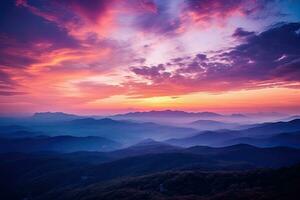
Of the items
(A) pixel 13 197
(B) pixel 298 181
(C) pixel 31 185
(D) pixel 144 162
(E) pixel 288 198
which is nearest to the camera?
(E) pixel 288 198

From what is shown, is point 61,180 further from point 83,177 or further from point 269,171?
point 269,171

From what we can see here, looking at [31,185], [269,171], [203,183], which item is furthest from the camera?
[31,185]

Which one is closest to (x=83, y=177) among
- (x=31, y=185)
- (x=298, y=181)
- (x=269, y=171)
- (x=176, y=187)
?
(x=31, y=185)

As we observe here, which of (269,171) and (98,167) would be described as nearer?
(269,171)

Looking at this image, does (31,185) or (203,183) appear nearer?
(203,183)

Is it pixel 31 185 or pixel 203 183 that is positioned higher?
pixel 203 183

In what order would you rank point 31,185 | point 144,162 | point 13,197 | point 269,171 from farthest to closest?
point 144,162 < point 31,185 < point 13,197 < point 269,171

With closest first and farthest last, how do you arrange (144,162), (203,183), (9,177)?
(203,183)
(144,162)
(9,177)

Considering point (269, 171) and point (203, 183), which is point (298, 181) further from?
point (203, 183)

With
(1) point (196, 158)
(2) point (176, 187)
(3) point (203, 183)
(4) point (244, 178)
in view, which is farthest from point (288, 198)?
(1) point (196, 158)
